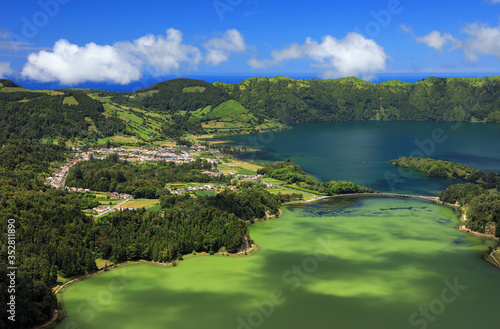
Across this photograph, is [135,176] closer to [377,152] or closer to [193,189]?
[193,189]

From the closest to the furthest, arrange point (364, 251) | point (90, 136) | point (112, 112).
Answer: point (364, 251) → point (90, 136) → point (112, 112)

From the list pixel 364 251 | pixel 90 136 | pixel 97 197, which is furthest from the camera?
pixel 90 136

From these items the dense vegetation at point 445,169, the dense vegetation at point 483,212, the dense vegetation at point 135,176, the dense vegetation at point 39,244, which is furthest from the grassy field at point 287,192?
the dense vegetation at point 445,169

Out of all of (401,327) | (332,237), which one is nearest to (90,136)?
(332,237)

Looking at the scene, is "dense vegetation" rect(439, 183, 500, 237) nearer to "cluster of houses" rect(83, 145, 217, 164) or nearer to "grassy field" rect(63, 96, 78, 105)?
"cluster of houses" rect(83, 145, 217, 164)

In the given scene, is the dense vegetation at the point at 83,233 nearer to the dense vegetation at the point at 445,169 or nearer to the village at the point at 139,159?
the village at the point at 139,159

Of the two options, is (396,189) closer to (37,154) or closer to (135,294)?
(135,294)
